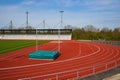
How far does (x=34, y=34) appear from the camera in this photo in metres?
69.2

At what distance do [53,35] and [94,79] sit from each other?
53.2 m

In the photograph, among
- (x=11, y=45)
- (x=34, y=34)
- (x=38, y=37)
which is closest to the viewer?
(x=11, y=45)

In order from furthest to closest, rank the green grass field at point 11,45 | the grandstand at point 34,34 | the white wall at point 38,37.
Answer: the grandstand at point 34,34, the white wall at point 38,37, the green grass field at point 11,45

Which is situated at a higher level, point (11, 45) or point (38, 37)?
point (38, 37)

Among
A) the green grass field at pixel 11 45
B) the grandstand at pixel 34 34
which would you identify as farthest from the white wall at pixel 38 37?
the green grass field at pixel 11 45

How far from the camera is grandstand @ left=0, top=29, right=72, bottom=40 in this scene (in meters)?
67.1

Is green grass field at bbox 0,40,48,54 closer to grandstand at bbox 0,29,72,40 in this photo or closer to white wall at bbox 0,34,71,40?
white wall at bbox 0,34,71,40

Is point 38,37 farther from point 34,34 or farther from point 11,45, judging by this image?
point 11,45

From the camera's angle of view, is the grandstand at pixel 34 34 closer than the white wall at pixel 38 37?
No

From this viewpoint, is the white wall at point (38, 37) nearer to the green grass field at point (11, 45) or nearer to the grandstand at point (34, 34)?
the grandstand at point (34, 34)

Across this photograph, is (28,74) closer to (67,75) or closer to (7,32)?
(67,75)

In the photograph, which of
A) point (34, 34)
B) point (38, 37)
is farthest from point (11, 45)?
point (34, 34)

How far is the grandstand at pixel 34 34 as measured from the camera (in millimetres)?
67062

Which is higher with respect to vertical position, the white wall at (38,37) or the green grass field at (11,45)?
the white wall at (38,37)
